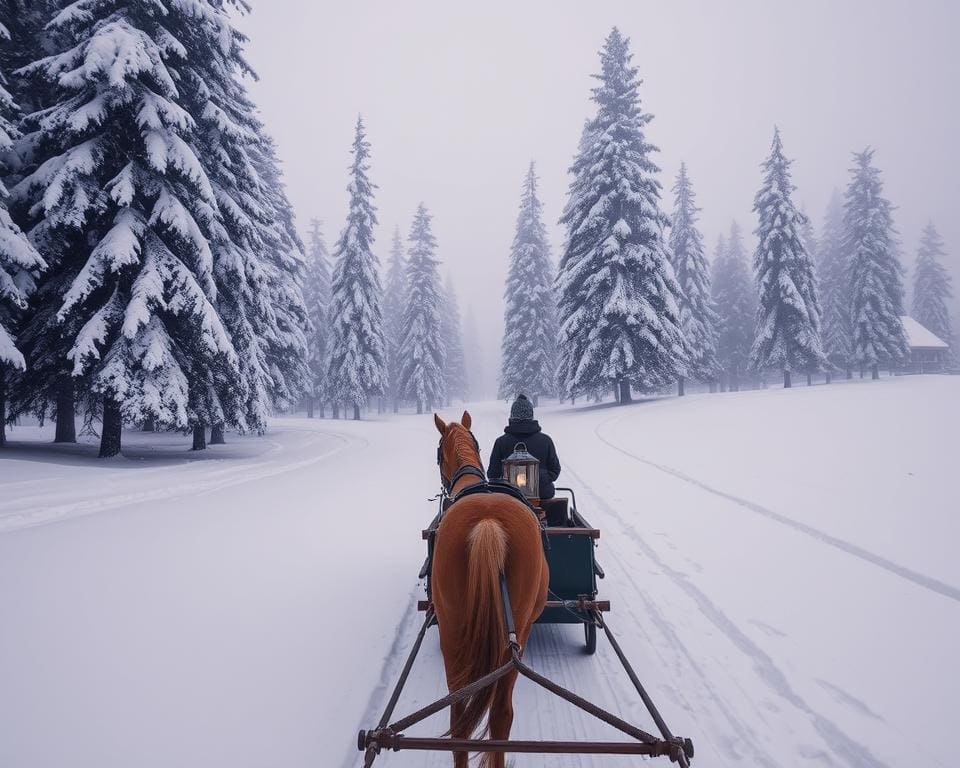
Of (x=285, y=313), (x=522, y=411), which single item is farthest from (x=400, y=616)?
(x=285, y=313)

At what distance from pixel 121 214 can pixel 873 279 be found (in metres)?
40.4

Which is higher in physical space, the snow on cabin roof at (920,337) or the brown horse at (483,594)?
the snow on cabin roof at (920,337)

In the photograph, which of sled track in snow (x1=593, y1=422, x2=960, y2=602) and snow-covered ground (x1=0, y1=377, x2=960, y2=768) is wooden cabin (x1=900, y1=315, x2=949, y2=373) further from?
sled track in snow (x1=593, y1=422, x2=960, y2=602)

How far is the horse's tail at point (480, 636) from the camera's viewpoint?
2.46 metres

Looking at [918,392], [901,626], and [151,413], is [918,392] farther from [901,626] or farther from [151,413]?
[151,413]

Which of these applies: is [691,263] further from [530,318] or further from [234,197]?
[234,197]

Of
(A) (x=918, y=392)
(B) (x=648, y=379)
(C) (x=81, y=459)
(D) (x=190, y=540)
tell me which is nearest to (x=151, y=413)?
(C) (x=81, y=459)

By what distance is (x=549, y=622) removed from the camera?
388 centimetres

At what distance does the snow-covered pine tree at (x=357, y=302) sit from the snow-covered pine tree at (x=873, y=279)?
33.0 metres

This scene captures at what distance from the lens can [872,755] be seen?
2824 millimetres

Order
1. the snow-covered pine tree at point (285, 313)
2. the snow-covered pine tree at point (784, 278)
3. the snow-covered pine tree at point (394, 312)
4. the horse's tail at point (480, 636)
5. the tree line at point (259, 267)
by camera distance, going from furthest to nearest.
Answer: the snow-covered pine tree at point (394, 312)
the snow-covered pine tree at point (784, 278)
the snow-covered pine tree at point (285, 313)
the tree line at point (259, 267)
the horse's tail at point (480, 636)

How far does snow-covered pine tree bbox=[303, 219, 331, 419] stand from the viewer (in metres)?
37.3

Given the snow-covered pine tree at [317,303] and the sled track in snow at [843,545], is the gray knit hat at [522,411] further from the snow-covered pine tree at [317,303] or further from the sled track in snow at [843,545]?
the snow-covered pine tree at [317,303]

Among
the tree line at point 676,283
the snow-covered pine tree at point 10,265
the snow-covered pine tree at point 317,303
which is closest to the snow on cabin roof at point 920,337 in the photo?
the tree line at point 676,283
